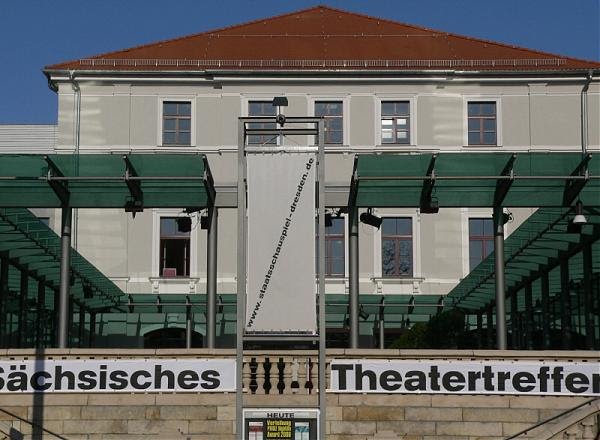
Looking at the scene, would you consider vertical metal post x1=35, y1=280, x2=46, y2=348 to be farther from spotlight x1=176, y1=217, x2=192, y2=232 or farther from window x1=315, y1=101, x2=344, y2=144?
window x1=315, y1=101, x2=344, y2=144

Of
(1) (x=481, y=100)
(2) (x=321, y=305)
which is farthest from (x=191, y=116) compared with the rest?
(2) (x=321, y=305)

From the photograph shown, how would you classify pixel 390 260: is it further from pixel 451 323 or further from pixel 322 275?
pixel 322 275

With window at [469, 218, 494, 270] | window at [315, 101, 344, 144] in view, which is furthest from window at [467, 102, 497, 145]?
window at [315, 101, 344, 144]

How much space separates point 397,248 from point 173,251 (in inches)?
333

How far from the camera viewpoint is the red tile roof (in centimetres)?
4400

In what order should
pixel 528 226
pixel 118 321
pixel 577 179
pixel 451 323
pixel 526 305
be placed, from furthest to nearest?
1. pixel 118 321
2. pixel 526 305
3. pixel 451 323
4. pixel 528 226
5. pixel 577 179

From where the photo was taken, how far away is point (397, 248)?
42.5 metres

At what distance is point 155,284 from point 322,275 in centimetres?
2883

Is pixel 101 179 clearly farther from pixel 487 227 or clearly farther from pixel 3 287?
pixel 487 227

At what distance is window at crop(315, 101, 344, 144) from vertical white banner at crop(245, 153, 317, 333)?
2977cm

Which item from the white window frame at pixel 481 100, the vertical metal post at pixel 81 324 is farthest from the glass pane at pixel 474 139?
the vertical metal post at pixel 81 324

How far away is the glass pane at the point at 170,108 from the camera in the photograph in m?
43.7

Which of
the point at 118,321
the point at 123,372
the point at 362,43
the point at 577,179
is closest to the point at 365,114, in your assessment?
the point at 362,43

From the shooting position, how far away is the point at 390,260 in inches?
1672
